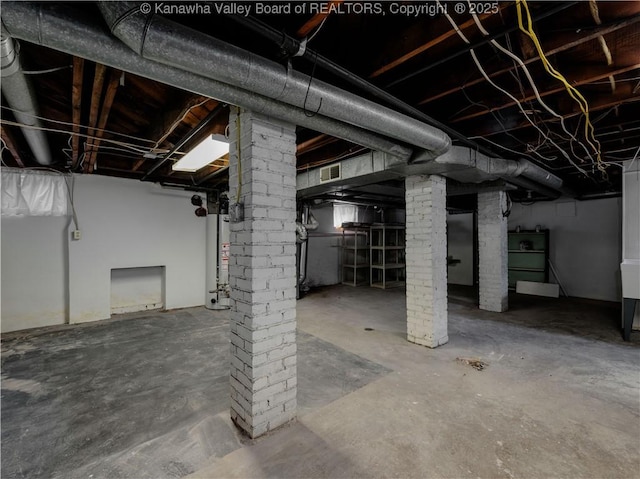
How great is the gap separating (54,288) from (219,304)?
251 cm

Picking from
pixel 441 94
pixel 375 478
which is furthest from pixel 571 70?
pixel 375 478

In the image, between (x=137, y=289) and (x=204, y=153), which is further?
(x=137, y=289)

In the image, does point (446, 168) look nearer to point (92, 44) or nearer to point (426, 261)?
point (426, 261)

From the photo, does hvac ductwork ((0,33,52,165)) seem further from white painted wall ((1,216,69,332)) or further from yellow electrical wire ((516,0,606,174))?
yellow electrical wire ((516,0,606,174))

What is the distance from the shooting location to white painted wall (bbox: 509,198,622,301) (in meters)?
6.18

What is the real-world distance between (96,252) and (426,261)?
5.23 meters

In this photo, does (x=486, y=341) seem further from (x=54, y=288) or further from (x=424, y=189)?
(x=54, y=288)

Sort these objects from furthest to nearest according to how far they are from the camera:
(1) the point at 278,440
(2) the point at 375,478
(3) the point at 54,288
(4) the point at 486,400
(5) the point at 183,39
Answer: (3) the point at 54,288
(4) the point at 486,400
(1) the point at 278,440
(2) the point at 375,478
(5) the point at 183,39

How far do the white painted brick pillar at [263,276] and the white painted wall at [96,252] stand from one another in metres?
3.97

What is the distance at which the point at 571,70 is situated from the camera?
2049 mm

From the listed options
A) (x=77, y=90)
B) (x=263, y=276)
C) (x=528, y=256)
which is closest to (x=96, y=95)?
(x=77, y=90)

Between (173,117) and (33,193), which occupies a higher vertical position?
(173,117)

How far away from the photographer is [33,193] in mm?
4277

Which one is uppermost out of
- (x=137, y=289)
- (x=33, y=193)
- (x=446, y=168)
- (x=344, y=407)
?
(x=446, y=168)
